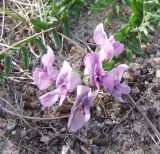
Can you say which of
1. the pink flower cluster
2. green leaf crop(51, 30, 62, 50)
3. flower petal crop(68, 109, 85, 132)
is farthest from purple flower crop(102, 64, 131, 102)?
green leaf crop(51, 30, 62, 50)

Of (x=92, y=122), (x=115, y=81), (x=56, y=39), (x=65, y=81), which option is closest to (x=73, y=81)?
(x=65, y=81)

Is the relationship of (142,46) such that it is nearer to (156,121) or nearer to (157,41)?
(157,41)

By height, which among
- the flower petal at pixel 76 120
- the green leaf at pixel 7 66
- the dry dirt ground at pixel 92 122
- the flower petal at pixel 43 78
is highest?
the flower petal at pixel 43 78

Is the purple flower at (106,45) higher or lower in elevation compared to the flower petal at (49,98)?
higher

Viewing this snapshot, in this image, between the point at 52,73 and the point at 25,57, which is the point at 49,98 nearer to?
the point at 52,73

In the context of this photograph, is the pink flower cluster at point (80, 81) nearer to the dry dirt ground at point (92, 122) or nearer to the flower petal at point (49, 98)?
the flower petal at point (49, 98)

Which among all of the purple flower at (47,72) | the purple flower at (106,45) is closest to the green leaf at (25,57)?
the purple flower at (47,72)

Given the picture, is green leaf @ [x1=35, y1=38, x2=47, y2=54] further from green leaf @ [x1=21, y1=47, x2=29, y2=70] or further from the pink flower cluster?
the pink flower cluster
